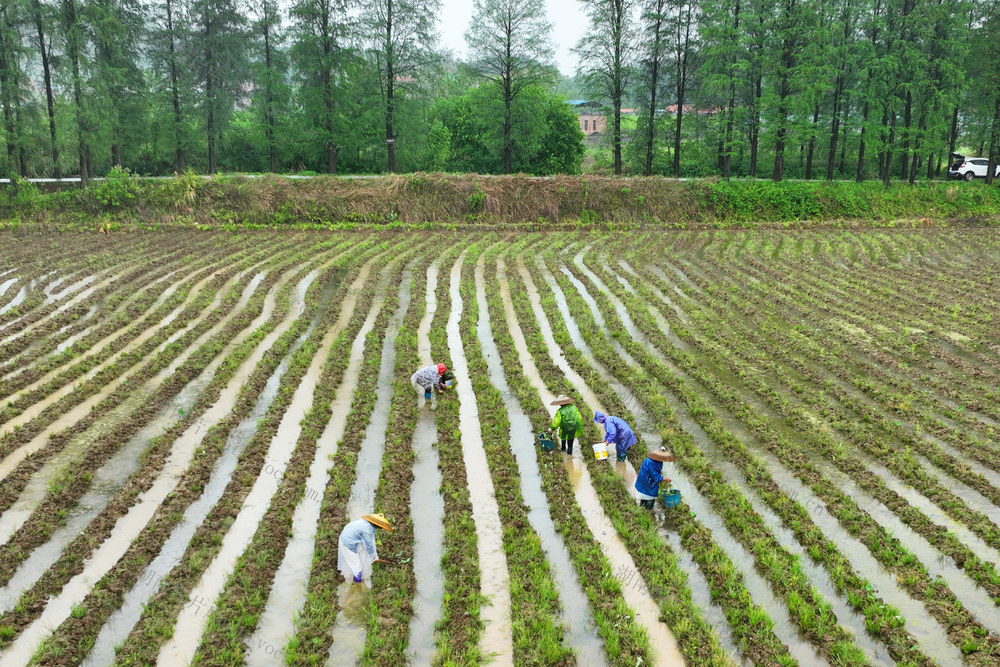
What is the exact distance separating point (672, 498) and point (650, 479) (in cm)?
46

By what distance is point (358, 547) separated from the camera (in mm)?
7992

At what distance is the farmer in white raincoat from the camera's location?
7.87 metres

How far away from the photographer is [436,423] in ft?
39.9

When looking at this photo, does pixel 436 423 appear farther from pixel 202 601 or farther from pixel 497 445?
pixel 202 601

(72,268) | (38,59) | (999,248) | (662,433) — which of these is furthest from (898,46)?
(38,59)

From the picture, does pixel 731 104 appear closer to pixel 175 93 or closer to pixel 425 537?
pixel 175 93

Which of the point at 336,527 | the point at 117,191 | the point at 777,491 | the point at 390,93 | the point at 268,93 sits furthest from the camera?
the point at 268,93

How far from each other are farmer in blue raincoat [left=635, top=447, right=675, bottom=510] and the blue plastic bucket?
0.13 meters

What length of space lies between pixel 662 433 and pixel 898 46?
117 feet

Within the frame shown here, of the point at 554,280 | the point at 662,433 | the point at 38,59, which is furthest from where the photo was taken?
the point at 38,59

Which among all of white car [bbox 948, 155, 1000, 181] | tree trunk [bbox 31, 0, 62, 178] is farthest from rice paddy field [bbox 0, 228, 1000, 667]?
white car [bbox 948, 155, 1000, 181]

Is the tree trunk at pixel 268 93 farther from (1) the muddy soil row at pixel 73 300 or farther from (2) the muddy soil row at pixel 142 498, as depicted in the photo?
(2) the muddy soil row at pixel 142 498

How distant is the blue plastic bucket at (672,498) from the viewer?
→ 372 inches

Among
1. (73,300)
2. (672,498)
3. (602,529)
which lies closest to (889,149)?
(672,498)
